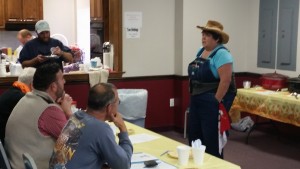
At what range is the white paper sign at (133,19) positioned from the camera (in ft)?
18.4

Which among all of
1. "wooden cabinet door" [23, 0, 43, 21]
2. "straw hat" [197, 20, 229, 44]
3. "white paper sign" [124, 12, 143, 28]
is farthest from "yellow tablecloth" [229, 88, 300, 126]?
"wooden cabinet door" [23, 0, 43, 21]

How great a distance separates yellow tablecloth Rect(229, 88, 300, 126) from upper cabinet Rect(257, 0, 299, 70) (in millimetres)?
632

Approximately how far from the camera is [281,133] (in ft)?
19.3

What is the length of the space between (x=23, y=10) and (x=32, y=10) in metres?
0.15

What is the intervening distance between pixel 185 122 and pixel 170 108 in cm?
39

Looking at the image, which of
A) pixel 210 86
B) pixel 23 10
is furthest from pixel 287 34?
pixel 23 10

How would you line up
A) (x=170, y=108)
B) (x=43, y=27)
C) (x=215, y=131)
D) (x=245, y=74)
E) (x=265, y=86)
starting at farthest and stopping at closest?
(x=245, y=74)
(x=170, y=108)
(x=265, y=86)
(x=43, y=27)
(x=215, y=131)

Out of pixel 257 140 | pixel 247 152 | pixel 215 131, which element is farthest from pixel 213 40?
pixel 257 140

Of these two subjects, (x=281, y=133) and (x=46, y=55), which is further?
(x=281, y=133)

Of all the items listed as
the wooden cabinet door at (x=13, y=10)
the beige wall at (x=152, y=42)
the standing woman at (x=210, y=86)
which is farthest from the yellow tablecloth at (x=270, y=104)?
the wooden cabinet door at (x=13, y=10)

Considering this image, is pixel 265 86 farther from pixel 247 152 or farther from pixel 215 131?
pixel 215 131

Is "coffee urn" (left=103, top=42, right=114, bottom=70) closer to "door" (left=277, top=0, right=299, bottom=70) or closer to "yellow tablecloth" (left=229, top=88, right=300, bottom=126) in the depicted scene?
"yellow tablecloth" (left=229, top=88, right=300, bottom=126)

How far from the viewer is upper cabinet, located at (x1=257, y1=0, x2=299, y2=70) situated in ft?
18.5

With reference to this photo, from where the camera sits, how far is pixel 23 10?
7.62m
